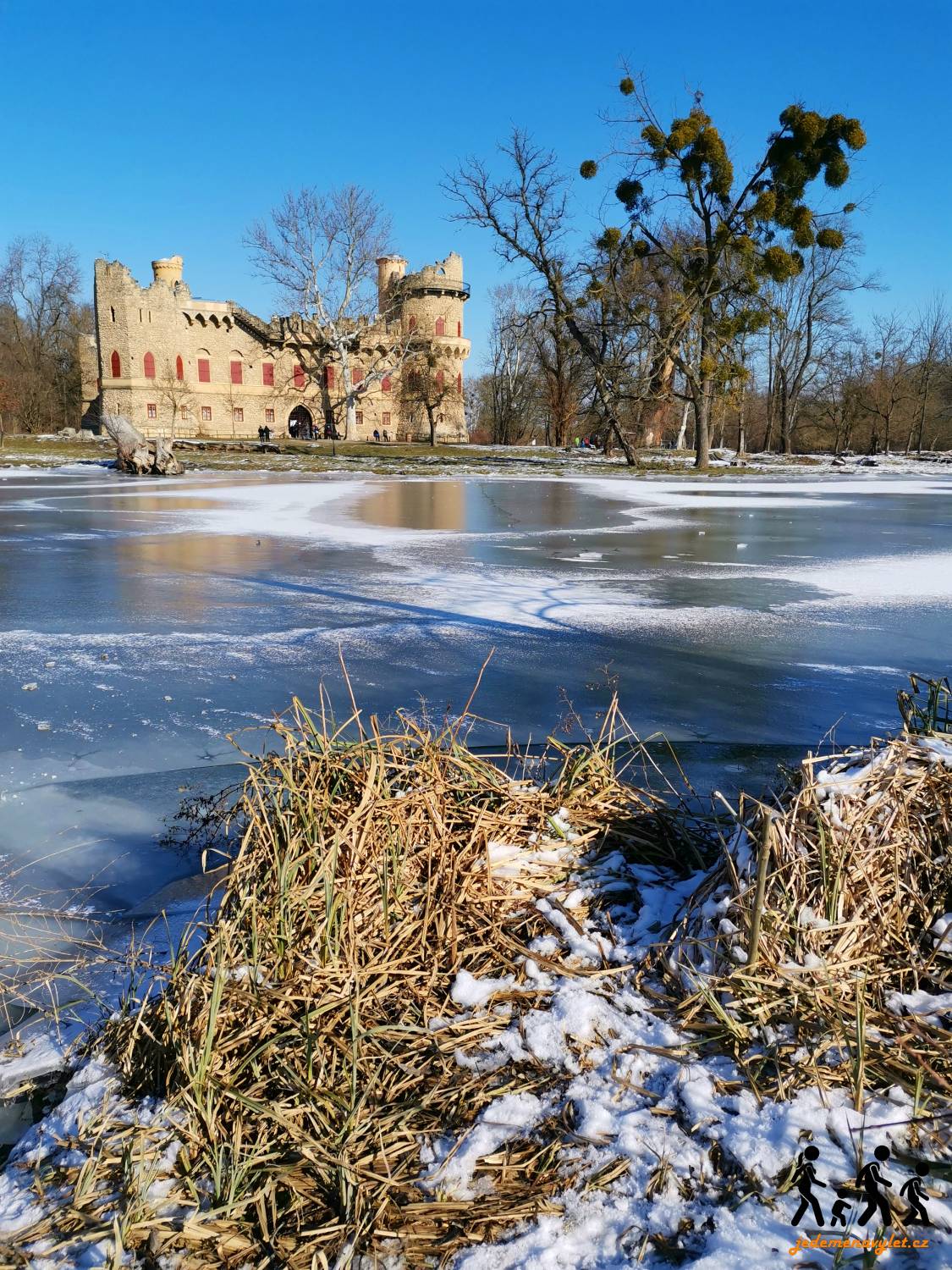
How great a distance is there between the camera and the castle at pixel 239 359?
6097cm

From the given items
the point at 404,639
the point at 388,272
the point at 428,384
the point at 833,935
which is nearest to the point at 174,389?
the point at 428,384

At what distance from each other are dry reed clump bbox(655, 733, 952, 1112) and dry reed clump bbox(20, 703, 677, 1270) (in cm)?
42

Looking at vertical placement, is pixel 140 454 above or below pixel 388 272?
below

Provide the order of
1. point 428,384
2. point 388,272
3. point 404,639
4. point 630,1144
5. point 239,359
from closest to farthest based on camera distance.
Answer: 1. point 630,1144
2. point 404,639
3. point 428,384
4. point 239,359
5. point 388,272

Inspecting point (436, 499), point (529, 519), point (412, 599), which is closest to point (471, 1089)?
point (412, 599)

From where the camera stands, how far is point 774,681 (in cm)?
567

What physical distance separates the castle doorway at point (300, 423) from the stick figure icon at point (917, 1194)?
→ 7027 cm

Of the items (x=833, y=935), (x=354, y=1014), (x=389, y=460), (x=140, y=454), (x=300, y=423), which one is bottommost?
(x=354, y=1014)

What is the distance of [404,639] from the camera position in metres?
6.65

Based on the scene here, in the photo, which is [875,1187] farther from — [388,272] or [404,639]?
[388,272]

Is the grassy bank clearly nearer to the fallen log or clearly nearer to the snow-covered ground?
the snow-covered ground

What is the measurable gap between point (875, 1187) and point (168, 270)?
70.3m

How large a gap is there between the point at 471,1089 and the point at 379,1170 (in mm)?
267

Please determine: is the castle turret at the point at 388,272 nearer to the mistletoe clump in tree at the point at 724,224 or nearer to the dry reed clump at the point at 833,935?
the mistletoe clump in tree at the point at 724,224
